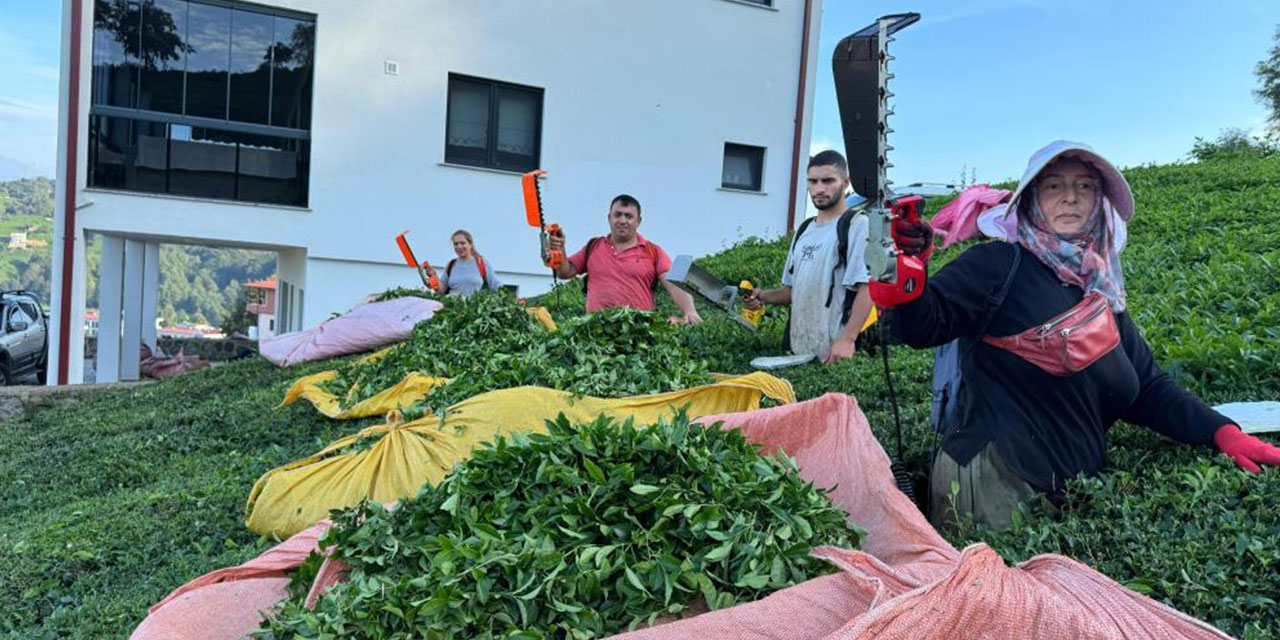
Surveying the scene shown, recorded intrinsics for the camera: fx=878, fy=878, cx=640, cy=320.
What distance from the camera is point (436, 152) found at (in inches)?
495

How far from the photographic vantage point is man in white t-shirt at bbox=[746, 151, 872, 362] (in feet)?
15.5

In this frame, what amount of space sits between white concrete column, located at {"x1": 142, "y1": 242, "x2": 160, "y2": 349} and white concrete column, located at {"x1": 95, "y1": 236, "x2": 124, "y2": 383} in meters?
0.69

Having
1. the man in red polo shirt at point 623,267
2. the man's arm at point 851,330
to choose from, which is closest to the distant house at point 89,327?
the man in red polo shirt at point 623,267

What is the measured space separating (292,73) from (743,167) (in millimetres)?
7039

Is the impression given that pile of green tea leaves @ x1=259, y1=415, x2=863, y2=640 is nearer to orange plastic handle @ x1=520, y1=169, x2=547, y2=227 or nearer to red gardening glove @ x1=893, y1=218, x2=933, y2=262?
red gardening glove @ x1=893, y1=218, x2=933, y2=262

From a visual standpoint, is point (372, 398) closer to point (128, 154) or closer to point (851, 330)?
point (851, 330)

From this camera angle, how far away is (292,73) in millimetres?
12086

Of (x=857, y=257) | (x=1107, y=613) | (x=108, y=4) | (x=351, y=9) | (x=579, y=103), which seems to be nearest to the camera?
(x=1107, y=613)

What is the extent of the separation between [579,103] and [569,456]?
1134 centimetres


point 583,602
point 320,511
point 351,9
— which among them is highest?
point 351,9

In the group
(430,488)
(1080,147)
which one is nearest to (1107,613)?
(1080,147)

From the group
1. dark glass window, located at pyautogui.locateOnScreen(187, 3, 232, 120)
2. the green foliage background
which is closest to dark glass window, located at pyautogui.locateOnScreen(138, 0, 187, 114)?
dark glass window, located at pyautogui.locateOnScreen(187, 3, 232, 120)

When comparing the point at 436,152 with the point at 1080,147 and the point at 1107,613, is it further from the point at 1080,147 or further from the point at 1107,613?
the point at 1107,613

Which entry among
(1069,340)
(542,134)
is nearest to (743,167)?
(542,134)
